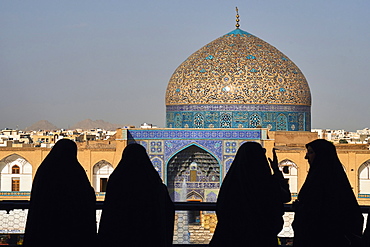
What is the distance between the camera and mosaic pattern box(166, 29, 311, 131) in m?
18.5

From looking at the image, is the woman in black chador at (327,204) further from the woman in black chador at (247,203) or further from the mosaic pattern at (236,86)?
the mosaic pattern at (236,86)

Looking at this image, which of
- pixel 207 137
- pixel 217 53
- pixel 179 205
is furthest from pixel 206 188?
pixel 179 205

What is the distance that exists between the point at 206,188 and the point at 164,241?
508 inches

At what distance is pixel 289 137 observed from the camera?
18.4 meters

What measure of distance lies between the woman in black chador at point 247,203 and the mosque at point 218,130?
1205cm

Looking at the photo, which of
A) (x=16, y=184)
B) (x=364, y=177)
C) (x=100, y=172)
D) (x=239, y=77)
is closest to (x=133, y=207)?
(x=100, y=172)

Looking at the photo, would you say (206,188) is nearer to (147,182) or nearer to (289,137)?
(289,137)

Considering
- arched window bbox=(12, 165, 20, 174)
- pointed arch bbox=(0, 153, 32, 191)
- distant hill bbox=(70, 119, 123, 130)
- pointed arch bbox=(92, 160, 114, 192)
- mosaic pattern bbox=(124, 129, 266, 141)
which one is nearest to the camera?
mosaic pattern bbox=(124, 129, 266, 141)

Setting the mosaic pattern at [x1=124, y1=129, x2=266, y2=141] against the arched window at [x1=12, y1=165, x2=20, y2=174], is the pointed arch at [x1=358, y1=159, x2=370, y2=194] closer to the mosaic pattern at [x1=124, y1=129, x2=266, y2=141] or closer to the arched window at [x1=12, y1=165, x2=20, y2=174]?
the mosaic pattern at [x1=124, y1=129, x2=266, y2=141]

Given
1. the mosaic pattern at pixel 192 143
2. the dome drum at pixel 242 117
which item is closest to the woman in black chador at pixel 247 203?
the mosaic pattern at pixel 192 143

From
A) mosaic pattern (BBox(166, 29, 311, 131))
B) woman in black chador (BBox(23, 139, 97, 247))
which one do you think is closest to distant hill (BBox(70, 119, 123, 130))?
mosaic pattern (BBox(166, 29, 311, 131))

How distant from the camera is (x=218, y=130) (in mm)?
16562

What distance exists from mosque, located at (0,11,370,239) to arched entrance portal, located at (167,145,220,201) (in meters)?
0.02

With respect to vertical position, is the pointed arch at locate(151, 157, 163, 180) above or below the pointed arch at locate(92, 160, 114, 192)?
above
